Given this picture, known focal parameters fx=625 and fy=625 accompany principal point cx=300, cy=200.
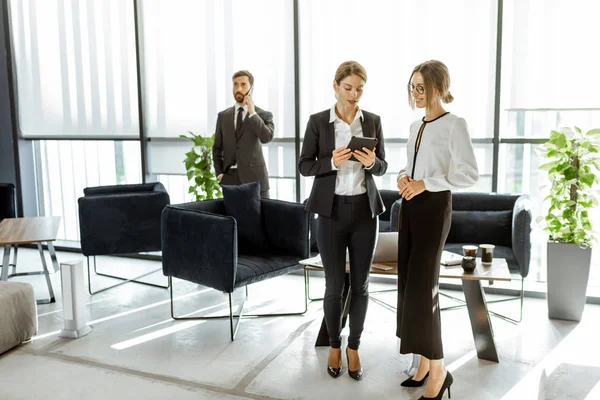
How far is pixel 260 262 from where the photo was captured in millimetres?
4512

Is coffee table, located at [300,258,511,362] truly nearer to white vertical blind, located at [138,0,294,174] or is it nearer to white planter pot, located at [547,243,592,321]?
white planter pot, located at [547,243,592,321]

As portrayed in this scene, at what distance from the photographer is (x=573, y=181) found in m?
4.52

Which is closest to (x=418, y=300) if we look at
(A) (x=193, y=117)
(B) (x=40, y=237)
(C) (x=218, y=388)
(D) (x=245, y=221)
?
(C) (x=218, y=388)

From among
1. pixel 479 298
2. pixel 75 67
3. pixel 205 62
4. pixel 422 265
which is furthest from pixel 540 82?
pixel 75 67

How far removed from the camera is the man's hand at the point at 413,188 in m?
3.09

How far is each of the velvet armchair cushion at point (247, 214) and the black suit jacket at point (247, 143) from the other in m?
0.37

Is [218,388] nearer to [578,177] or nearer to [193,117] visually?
[578,177]

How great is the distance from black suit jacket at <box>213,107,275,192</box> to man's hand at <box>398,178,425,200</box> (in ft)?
7.46

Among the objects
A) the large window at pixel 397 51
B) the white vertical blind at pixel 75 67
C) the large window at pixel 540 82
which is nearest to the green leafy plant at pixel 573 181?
the large window at pixel 540 82

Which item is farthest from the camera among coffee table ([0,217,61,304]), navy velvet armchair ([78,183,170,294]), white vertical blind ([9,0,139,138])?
white vertical blind ([9,0,139,138])

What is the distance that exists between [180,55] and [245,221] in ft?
7.60

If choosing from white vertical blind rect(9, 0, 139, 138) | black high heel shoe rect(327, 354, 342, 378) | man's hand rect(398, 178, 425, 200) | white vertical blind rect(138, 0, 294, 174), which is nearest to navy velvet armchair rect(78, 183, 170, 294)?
white vertical blind rect(138, 0, 294, 174)

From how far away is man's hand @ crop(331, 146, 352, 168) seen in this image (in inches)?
134

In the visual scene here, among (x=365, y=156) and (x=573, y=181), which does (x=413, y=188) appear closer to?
(x=365, y=156)
